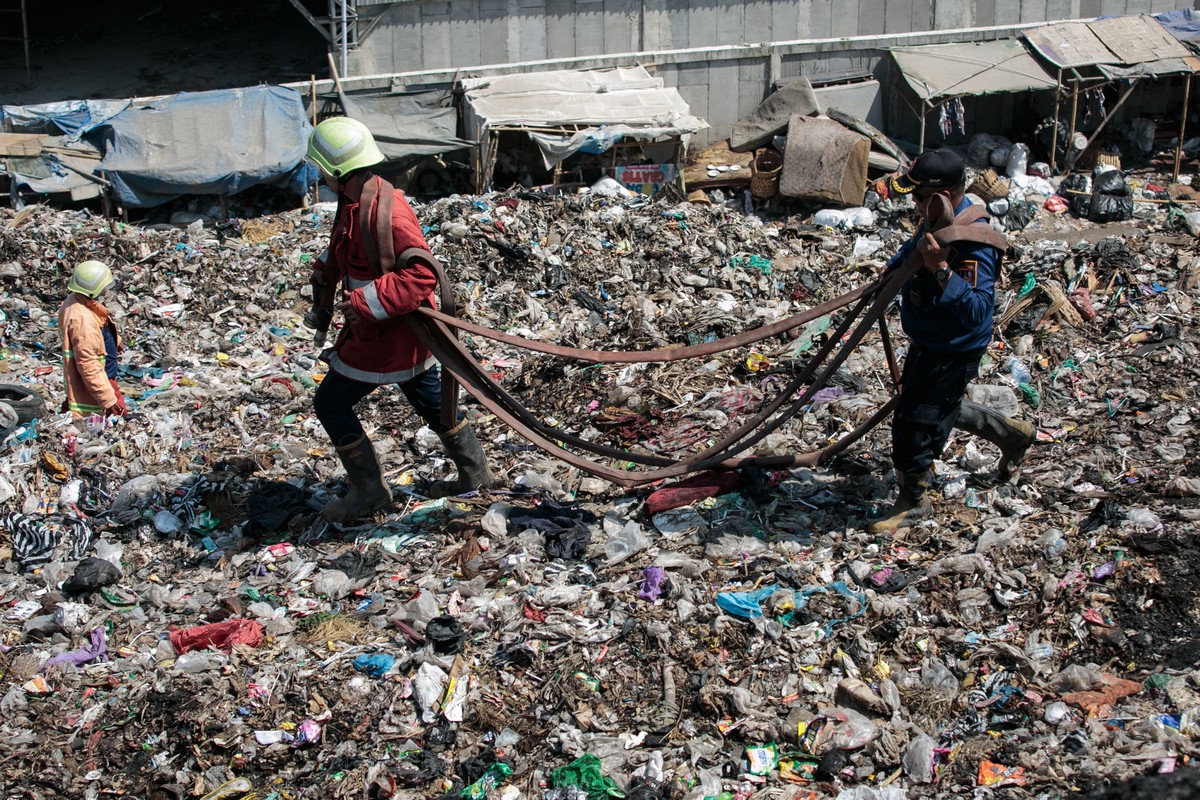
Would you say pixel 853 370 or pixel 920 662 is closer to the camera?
pixel 920 662

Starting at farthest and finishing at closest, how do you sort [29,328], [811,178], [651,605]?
[811,178]
[29,328]
[651,605]

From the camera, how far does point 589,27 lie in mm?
14820

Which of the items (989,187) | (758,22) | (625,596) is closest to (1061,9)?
(758,22)

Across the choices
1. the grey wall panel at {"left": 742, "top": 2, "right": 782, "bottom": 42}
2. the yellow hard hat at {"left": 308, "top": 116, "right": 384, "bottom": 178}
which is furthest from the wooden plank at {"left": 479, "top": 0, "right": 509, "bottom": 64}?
the yellow hard hat at {"left": 308, "top": 116, "right": 384, "bottom": 178}

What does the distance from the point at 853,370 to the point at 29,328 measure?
734cm

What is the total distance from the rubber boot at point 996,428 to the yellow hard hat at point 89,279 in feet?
16.5

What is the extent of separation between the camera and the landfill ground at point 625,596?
3.61 meters

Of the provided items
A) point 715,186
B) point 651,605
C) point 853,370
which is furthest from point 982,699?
point 715,186

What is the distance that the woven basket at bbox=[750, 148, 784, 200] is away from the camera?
40.2ft

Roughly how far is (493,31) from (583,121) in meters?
2.84

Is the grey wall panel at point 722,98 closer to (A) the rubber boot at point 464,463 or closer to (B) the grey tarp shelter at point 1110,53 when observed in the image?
(B) the grey tarp shelter at point 1110,53

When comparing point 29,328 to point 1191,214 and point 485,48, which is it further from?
point 1191,214

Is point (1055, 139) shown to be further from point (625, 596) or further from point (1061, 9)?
point (625, 596)

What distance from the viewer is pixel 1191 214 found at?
36.4 ft
